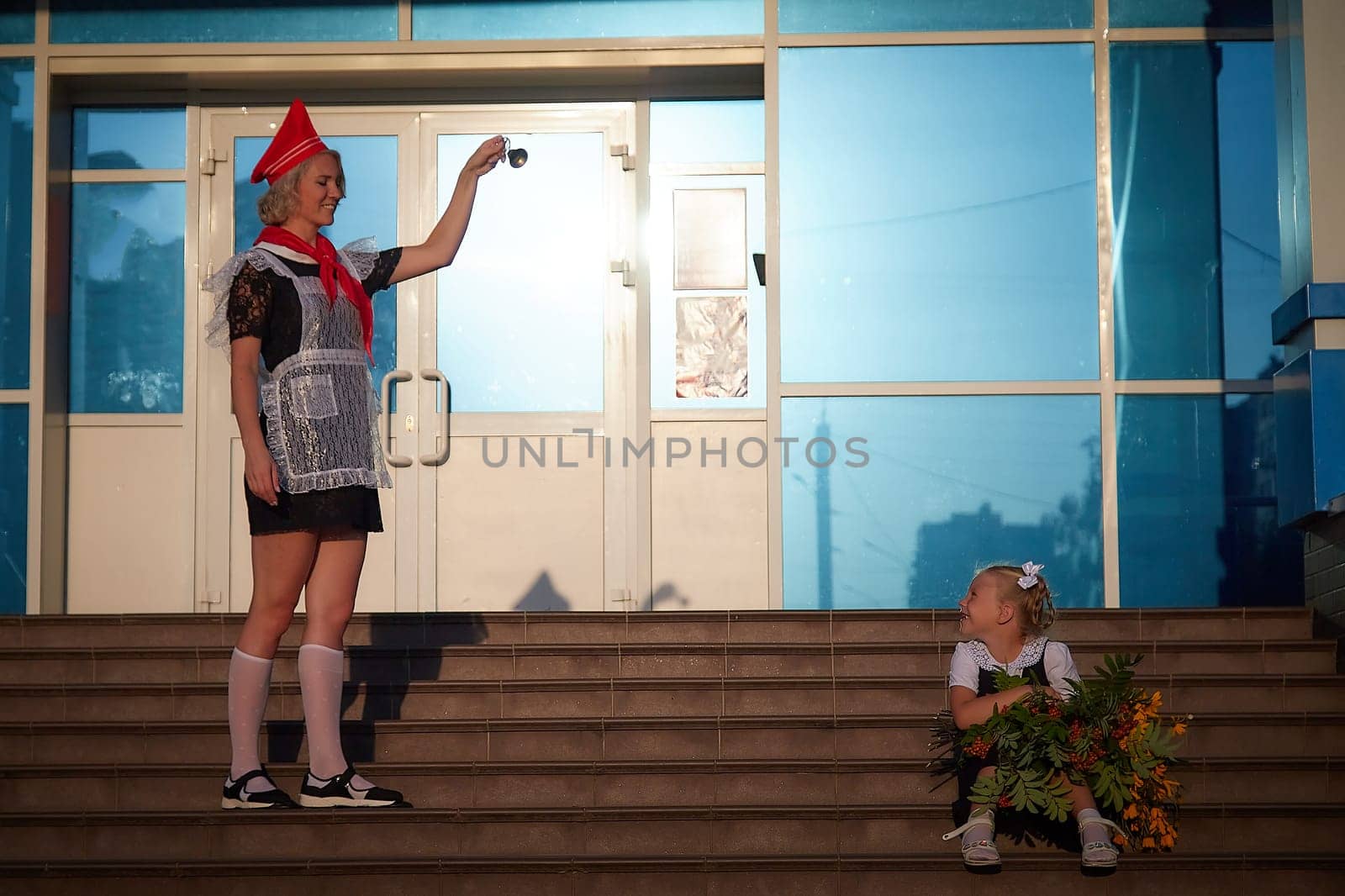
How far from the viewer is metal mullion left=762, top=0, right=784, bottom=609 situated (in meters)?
8.06

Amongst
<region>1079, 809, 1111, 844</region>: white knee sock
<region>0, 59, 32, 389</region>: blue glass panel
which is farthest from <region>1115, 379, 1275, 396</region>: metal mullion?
<region>0, 59, 32, 389</region>: blue glass panel

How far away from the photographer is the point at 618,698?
237 inches

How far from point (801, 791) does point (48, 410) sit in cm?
471

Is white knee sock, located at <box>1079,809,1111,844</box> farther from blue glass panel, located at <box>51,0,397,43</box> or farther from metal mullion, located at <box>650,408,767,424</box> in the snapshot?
blue glass panel, located at <box>51,0,397,43</box>

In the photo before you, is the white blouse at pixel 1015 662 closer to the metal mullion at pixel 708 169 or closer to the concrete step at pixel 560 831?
the concrete step at pixel 560 831

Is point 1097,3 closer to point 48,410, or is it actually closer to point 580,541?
point 580,541

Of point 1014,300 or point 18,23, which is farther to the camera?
point 18,23

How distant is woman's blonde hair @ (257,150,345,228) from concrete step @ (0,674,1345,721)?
1657mm

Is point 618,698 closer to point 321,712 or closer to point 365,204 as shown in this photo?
point 321,712

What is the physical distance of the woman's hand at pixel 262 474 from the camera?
4930mm

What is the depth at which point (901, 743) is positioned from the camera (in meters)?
5.58

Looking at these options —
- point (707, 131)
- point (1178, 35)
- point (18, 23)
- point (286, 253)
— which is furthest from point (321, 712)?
point (1178, 35)

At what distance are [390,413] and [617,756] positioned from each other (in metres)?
3.48

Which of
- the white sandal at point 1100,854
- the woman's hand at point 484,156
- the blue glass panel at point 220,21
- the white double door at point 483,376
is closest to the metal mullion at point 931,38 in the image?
the white double door at point 483,376
